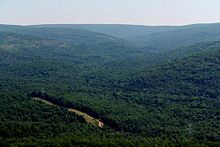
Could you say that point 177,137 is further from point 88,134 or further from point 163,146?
point 88,134

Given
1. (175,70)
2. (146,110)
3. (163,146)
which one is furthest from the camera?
(175,70)

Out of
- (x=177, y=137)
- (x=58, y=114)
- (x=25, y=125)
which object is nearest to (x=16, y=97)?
(x=58, y=114)

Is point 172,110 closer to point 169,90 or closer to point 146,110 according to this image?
point 146,110

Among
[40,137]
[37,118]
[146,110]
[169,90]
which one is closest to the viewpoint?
[40,137]

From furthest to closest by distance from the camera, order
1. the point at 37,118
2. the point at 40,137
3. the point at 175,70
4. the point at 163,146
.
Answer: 1. the point at 175,70
2. the point at 37,118
3. the point at 40,137
4. the point at 163,146

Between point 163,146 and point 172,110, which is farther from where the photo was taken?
point 172,110

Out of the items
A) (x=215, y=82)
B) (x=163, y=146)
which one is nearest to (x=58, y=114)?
(x=163, y=146)

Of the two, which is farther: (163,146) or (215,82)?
(215,82)

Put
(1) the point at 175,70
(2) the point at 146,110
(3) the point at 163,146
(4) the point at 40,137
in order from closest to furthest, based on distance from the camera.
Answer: (3) the point at 163,146
(4) the point at 40,137
(2) the point at 146,110
(1) the point at 175,70
